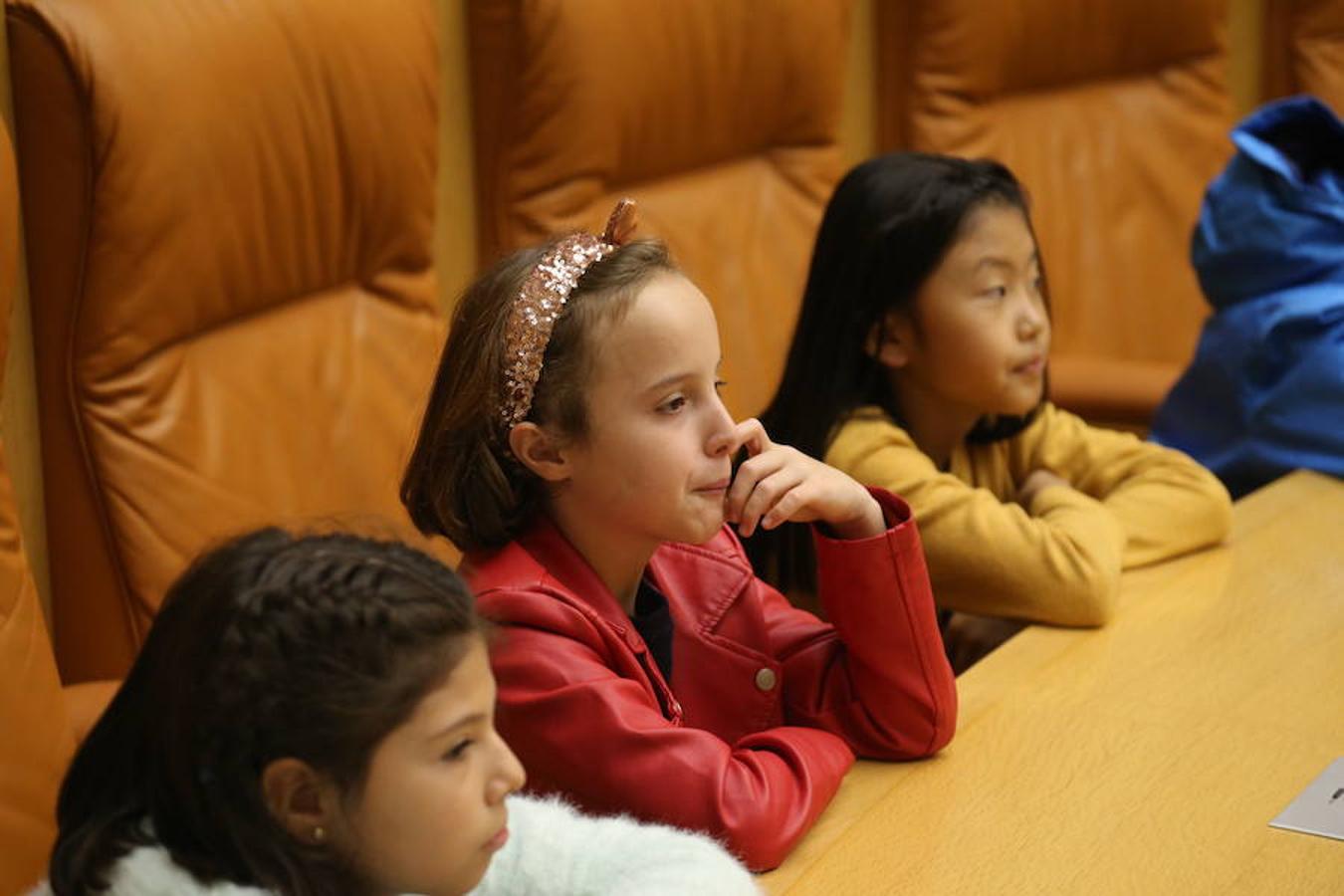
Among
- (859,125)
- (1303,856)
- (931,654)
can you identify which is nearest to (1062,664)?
(931,654)

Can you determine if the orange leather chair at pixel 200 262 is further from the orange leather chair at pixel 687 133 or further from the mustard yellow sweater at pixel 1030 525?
the mustard yellow sweater at pixel 1030 525

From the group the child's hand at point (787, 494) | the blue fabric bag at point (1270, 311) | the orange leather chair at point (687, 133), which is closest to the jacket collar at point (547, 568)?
the child's hand at point (787, 494)

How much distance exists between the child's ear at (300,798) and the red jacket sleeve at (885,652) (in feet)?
1.87

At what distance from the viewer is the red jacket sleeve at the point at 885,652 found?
1.44m

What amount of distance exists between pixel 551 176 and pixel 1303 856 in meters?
1.28

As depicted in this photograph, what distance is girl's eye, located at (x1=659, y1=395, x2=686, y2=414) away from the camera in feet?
4.54

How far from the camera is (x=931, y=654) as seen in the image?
1.48m

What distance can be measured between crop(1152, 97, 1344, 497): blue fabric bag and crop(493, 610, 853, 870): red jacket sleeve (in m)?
1.19

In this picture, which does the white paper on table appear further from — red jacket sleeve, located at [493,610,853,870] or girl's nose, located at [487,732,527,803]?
girl's nose, located at [487,732,527,803]

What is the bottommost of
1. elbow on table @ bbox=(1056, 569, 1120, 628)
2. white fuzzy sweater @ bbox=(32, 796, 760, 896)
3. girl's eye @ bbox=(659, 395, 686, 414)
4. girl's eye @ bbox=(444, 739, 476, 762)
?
elbow on table @ bbox=(1056, 569, 1120, 628)

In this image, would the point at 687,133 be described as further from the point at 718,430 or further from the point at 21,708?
the point at 21,708

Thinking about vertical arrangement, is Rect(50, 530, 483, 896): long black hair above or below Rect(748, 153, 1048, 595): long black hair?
above

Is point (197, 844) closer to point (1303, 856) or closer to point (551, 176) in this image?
point (1303, 856)

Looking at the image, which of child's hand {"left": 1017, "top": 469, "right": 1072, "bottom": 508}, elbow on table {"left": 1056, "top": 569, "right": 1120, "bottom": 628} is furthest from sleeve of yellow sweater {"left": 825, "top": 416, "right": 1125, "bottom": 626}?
child's hand {"left": 1017, "top": 469, "right": 1072, "bottom": 508}
